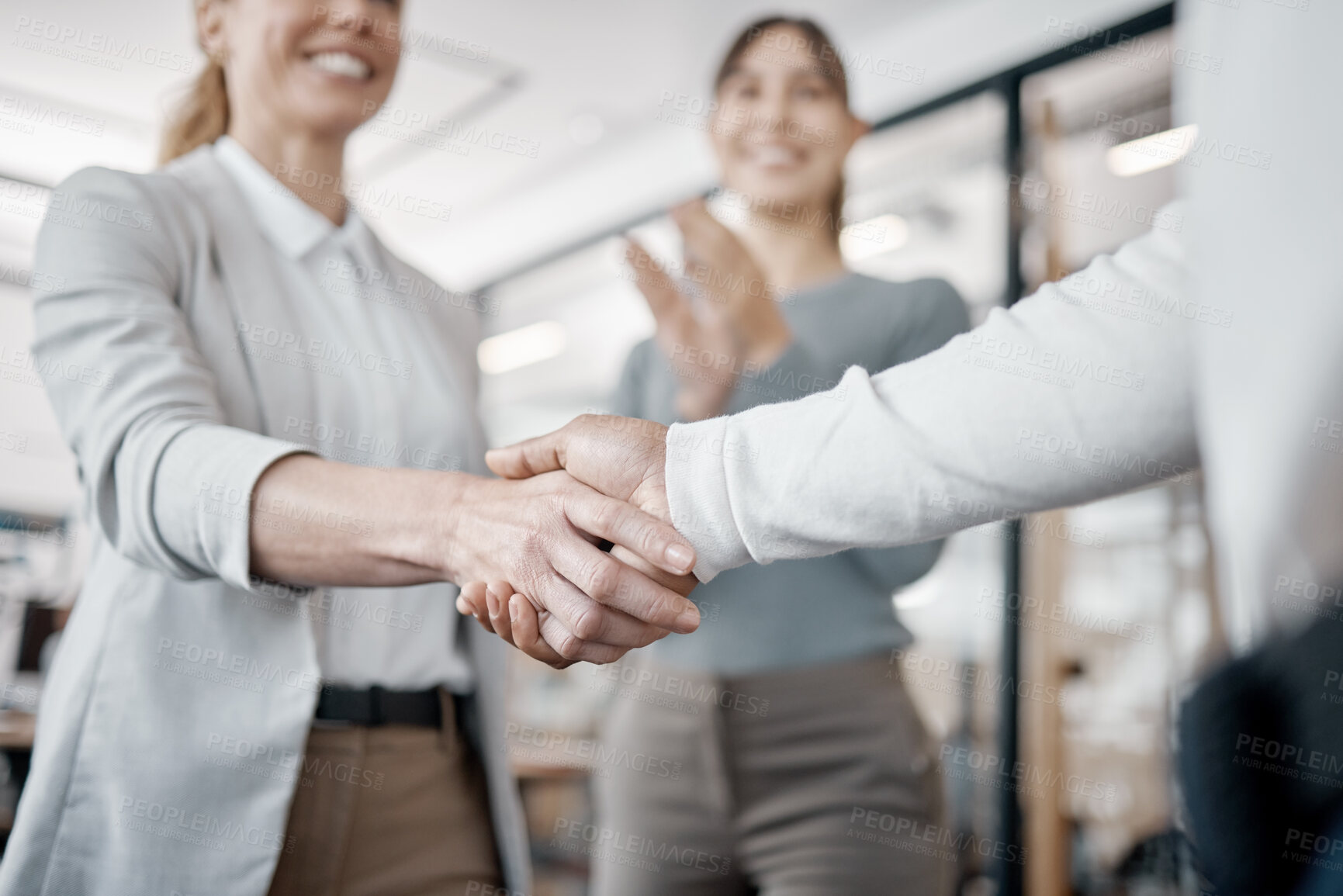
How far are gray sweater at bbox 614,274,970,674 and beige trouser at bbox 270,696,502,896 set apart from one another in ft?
1.17

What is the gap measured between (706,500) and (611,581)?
10cm

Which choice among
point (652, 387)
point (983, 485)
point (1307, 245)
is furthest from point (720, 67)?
point (1307, 245)

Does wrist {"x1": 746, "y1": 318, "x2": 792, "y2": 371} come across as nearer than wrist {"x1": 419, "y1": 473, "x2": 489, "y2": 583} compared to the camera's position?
No

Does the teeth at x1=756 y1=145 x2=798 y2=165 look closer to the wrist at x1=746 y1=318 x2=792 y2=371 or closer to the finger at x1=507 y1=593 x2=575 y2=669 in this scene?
the wrist at x1=746 y1=318 x2=792 y2=371

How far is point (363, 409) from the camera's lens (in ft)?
3.16

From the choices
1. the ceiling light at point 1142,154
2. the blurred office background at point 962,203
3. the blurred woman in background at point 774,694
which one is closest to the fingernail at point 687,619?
the blurred woman in background at point 774,694

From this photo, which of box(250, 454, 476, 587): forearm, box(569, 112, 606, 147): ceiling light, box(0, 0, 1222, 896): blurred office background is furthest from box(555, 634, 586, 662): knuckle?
box(569, 112, 606, 147): ceiling light

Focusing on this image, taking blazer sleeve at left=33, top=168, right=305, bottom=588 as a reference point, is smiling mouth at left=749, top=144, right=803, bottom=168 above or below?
above

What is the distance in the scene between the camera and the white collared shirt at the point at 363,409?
0.92m

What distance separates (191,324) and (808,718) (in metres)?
0.80

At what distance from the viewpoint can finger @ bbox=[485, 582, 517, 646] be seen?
30.7 inches

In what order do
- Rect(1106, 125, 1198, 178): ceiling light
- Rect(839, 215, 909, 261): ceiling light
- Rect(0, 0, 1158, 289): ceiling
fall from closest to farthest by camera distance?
Rect(1106, 125, 1198, 178): ceiling light < Rect(0, 0, 1158, 289): ceiling < Rect(839, 215, 909, 261): ceiling light

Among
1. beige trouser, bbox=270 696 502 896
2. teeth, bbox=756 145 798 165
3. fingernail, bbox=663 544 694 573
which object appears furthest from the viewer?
teeth, bbox=756 145 798 165

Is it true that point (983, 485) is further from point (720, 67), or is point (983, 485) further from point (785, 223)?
point (720, 67)
